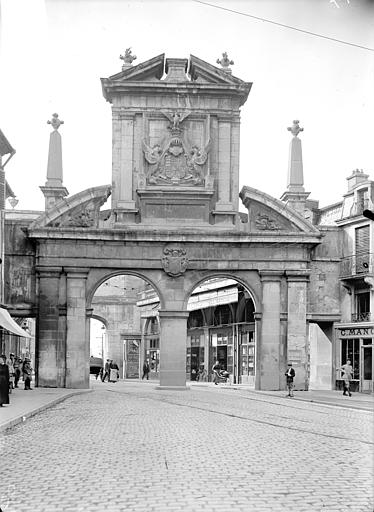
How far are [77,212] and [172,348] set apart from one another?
675cm

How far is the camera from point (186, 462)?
36.9 feet

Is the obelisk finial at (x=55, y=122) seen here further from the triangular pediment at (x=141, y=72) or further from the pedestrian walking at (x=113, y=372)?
the pedestrian walking at (x=113, y=372)

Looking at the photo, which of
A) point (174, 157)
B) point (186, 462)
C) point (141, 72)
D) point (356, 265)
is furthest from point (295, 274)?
point (186, 462)

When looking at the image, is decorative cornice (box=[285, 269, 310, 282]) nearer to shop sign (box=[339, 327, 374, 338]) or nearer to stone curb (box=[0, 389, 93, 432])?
shop sign (box=[339, 327, 374, 338])

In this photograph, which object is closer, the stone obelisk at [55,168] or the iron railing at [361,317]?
the iron railing at [361,317]

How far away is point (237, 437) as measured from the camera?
14.7 m

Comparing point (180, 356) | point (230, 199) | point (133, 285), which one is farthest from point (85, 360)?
point (133, 285)

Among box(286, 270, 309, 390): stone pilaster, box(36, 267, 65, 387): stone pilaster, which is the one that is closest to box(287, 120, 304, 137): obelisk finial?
box(286, 270, 309, 390): stone pilaster

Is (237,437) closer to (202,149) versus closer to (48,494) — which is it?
(48,494)

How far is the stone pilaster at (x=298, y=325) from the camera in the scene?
3347 cm

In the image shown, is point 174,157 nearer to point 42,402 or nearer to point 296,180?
point 296,180

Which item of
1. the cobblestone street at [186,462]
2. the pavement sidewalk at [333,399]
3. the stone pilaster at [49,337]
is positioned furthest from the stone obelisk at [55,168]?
the cobblestone street at [186,462]

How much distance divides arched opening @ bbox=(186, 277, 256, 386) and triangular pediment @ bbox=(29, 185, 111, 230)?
33.1 feet

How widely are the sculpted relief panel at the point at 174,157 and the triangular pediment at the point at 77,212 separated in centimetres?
197
